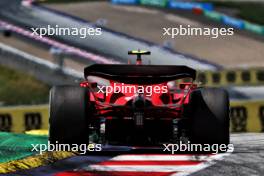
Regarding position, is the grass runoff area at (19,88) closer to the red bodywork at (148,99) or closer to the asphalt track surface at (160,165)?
the red bodywork at (148,99)

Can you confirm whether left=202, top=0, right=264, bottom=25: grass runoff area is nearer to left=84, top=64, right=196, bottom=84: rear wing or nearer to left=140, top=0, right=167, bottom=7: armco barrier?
left=140, top=0, right=167, bottom=7: armco barrier

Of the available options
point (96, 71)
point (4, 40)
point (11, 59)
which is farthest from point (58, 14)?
point (96, 71)

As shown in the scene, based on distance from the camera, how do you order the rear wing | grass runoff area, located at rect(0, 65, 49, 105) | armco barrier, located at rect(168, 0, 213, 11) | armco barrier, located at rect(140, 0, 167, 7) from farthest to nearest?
1. armco barrier, located at rect(140, 0, 167, 7)
2. armco barrier, located at rect(168, 0, 213, 11)
3. grass runoff area, located at rect(0, 65, 49, 105)
4. the rear wing

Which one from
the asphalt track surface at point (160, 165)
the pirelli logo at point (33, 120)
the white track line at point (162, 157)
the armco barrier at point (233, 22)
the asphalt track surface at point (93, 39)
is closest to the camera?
the asphalt track surface at point (160, 165)

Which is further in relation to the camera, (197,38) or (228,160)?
(197,38)

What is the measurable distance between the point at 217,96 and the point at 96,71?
4.79ft

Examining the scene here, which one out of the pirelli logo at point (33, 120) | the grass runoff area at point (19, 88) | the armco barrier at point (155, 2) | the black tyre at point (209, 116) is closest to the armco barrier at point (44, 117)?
the pirelli logo at point (33, 120)

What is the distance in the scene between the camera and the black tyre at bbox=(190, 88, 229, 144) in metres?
8.41

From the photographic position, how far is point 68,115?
8.23m

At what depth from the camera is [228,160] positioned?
7961mm

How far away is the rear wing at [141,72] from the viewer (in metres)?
8.35

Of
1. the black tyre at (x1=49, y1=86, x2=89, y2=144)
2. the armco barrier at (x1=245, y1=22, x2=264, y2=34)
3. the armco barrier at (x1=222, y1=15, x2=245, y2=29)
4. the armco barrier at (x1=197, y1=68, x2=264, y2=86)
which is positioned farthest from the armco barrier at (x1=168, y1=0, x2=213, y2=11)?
the black tyre at (x1=49, y1=86, x2=89, y2=144)

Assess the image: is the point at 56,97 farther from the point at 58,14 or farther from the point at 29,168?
the point at 58,14

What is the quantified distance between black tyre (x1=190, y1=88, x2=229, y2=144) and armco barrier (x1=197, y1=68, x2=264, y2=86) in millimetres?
21552
